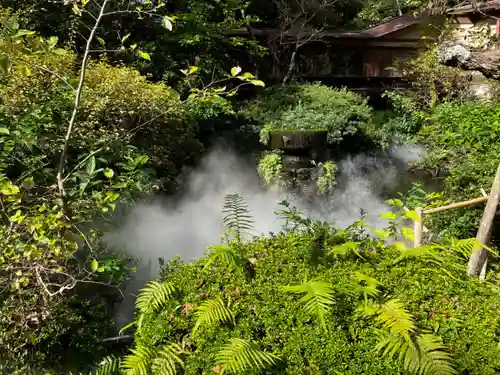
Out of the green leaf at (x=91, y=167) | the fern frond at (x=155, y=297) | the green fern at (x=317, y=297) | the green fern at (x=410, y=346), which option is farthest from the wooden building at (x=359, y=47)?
the green fern at (x=410, y=346)

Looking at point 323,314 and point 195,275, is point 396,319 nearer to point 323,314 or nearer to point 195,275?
point 323,314

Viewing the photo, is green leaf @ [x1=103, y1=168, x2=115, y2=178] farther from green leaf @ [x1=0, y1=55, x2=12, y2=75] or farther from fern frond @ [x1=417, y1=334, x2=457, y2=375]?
fern frond @ [x1=417, y1=334, x2=457, y2=375]

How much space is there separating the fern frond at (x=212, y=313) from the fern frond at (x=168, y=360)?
8.0 inches

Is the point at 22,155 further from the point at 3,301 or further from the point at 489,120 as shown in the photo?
the point at 489,120

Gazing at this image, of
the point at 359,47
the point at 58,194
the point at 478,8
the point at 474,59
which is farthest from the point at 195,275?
the point at 359,47

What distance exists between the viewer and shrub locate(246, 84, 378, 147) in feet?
→ 36.5

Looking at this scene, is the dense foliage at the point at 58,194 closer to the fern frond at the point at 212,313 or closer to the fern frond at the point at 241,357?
the fern frond at the point at 212,313

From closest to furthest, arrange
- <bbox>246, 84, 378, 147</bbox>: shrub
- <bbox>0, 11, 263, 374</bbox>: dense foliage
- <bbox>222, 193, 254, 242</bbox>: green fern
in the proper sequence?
<bbox>0, 11, 263, 374</bbox>: dense foliage → <bbox>222, 193, 254, 242</bbox>: green fern → <bbox>246, 84, 378, 147</bbox>: shrub

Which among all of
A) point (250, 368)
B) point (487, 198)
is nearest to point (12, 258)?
point (250, 368)

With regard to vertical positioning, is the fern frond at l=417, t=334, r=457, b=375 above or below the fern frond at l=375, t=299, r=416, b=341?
below

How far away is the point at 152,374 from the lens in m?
2.80

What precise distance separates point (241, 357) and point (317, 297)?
1.97 feet

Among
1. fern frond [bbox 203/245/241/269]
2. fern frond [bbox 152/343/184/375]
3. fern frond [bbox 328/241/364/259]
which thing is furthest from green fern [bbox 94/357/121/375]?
fern frond [bbox 328/241/364/259]

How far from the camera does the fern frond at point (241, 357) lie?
2.51 meters
